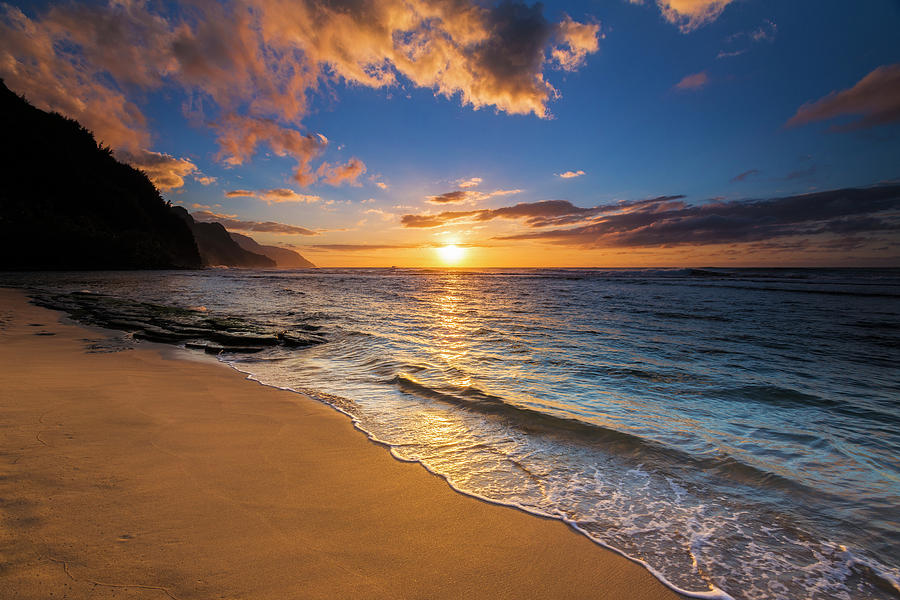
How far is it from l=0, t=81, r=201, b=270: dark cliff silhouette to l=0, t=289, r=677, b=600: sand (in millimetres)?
71179

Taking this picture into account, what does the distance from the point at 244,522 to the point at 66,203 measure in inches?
3652

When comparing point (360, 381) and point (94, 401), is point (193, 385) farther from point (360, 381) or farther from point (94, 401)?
point (360, 381)

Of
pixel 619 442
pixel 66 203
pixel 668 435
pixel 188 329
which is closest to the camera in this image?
pixel 619 442

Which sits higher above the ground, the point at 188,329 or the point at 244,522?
the point at 244,522

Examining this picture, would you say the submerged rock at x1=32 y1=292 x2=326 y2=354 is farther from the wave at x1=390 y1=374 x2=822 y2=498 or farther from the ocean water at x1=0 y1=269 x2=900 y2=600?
the wave at x1=390 y1=374 x2=822 y2=498

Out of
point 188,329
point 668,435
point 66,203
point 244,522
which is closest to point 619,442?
point 668,435

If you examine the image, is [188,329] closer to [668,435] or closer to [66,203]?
[668,435]

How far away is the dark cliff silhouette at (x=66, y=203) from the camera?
168 ft

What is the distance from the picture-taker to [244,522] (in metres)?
2.44

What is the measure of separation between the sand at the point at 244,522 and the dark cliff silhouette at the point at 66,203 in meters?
71.2

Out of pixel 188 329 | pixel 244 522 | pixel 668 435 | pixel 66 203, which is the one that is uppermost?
pixel 66 203

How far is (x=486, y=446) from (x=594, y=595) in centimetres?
212

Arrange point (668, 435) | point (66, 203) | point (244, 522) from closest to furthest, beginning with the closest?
point (244, 522)
point (668, 435)
point (66, 203)

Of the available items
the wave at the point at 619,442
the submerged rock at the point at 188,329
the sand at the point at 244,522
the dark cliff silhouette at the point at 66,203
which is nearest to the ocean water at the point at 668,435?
the wave at the point at 619,442
